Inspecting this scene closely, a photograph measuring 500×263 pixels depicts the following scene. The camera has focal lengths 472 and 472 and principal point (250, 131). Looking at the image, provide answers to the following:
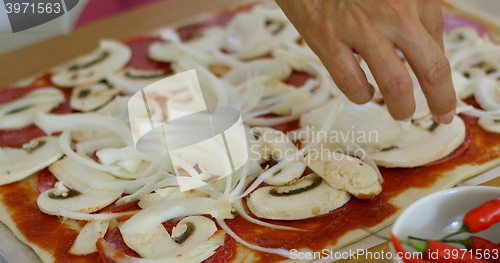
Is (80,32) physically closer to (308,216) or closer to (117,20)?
(117,20)

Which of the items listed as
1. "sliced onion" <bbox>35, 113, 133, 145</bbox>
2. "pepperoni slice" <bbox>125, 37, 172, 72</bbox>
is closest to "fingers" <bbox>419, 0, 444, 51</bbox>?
"sliced onion" <bbox>35, 113, 133, 145</bbox>

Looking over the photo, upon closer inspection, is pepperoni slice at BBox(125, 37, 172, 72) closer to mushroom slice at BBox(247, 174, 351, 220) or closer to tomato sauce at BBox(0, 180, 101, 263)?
tomato sauce at BBox(0, 180, 101, 263)

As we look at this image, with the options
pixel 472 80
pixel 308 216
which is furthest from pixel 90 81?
pixel 472 80

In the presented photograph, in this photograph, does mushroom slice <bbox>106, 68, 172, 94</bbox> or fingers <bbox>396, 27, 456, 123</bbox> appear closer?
fingers <bbox>396, 27, 456, 123</bbox>

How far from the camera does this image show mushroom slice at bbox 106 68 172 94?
2.74 m

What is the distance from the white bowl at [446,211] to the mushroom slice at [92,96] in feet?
5.97

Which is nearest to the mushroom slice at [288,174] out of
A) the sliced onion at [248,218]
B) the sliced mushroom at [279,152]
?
the sliced mushroom at [279,152]

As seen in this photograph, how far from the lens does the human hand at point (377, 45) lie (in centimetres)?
159

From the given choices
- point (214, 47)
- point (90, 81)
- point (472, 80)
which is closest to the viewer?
point (472, 80)

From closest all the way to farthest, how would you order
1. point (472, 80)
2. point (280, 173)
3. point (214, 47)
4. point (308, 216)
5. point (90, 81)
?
1. point (308, 216)
2. point (280, 173)
3. point (472, 80)
4. point (90, 81)
5. point (214, 47)

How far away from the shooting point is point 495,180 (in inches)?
78.0

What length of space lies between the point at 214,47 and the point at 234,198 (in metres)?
1.51

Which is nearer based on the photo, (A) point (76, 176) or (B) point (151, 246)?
(B) point (151, 246)

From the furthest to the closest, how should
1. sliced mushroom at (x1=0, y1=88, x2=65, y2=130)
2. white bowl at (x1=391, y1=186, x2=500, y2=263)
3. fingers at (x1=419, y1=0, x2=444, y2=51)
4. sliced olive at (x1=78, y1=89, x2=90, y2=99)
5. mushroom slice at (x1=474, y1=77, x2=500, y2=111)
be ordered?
sliced olive at (x1=78, y1=89, x2=90, y2=99), sliced mushroom at (x1=0, y1=88, x2=65, y2=130), mushroom slice at (x1=474, y1=77, x2=500, y2=111), fingers at (x1=419, y1=0, x2=444, y2=51), white bowl at (x1=391, y1=186, x2=500, y2=263)
